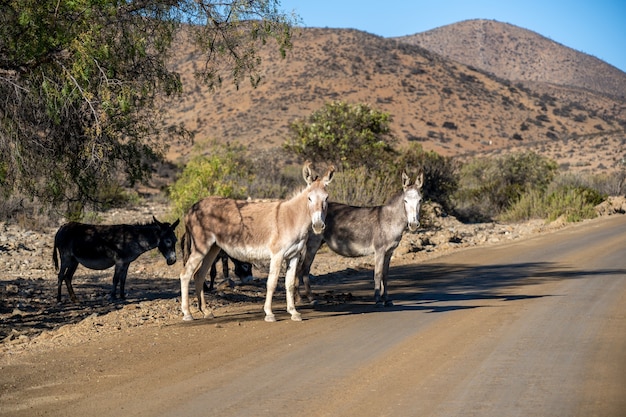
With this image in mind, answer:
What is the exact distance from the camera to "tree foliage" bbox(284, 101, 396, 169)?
3566cm

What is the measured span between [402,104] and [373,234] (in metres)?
78.9

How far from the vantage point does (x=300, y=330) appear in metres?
11.3

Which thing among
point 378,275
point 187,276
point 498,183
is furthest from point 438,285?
point 498,183

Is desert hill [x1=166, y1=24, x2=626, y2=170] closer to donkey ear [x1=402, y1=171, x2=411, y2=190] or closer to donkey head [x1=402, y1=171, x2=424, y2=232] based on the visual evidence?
donkey ear [x1=402, y1=171, x2=411, y2=190]

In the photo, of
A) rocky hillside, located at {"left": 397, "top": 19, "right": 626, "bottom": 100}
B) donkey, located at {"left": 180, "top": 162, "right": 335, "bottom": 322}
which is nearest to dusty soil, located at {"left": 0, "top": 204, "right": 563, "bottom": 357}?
donkey, located at {"left": 180, "top": 162, "right": 335, "bottom": 322}

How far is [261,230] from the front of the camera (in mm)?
12266

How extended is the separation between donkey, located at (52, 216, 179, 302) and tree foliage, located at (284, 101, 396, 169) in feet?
62.0

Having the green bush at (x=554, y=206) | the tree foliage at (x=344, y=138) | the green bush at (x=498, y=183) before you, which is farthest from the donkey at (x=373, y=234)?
the green bush at (x=498, y=183)

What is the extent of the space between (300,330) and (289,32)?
18.6 feet

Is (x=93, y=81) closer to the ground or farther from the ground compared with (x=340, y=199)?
farther from the ground

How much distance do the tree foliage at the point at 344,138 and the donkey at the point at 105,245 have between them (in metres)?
18.9

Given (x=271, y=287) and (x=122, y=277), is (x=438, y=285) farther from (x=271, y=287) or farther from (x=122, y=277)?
(x=122, y=277)

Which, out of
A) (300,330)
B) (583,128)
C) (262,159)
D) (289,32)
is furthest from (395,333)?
(583,128)

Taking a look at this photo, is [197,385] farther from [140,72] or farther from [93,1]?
[140,72]
